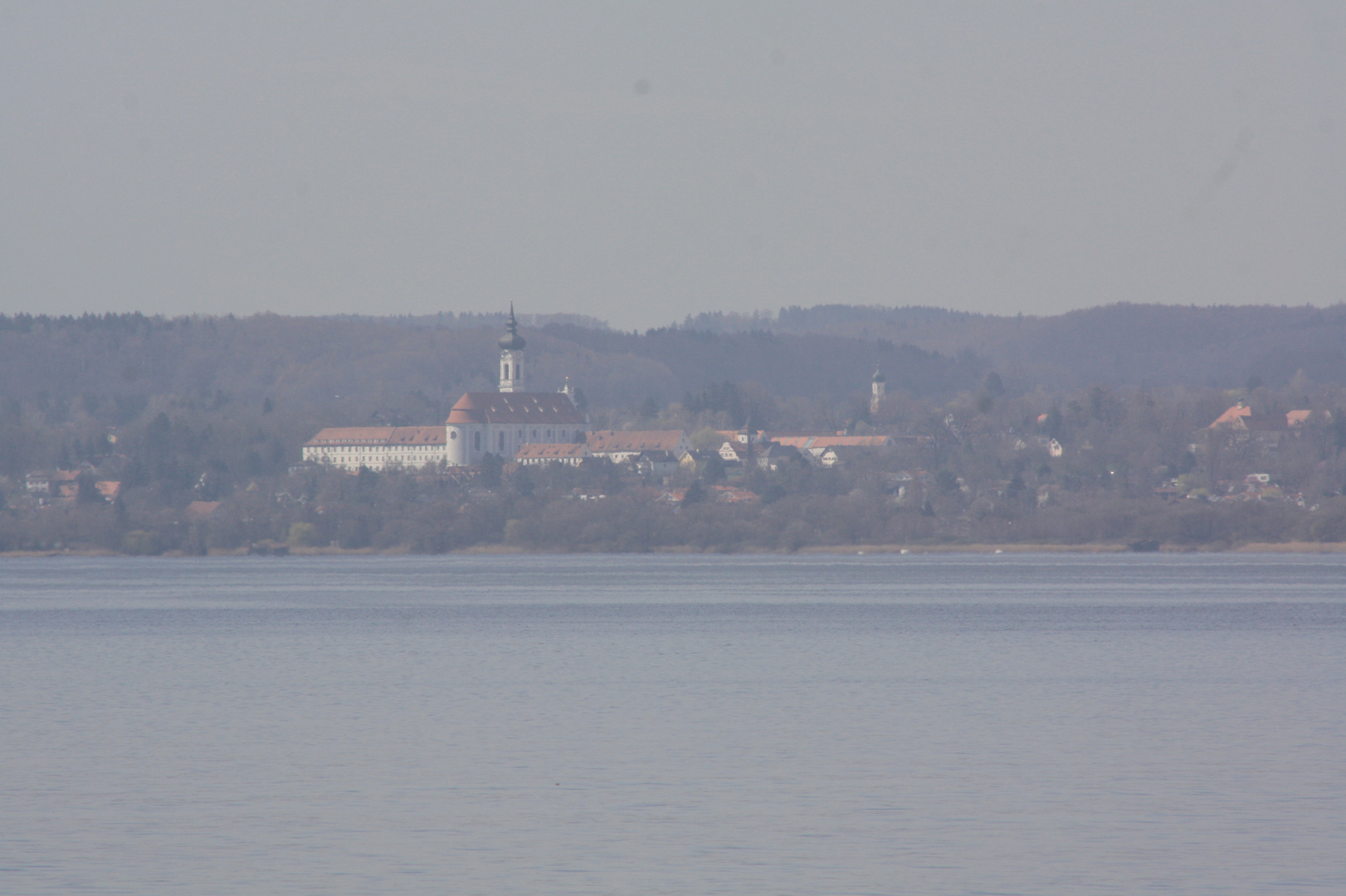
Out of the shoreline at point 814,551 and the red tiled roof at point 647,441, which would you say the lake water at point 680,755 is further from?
the red tiled roof at point 647,441

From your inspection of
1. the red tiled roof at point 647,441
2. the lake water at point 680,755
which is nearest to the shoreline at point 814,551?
the lake water at point 680,755

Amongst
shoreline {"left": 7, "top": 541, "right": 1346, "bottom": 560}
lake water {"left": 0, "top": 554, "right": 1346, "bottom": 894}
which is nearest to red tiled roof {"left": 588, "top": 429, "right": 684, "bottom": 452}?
shoreline {"left": 7, "top": 541, "right": 1346, "bottom": 560}

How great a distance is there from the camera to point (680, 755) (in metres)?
26.0

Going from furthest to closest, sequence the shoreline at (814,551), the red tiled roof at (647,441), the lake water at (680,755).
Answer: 1. the red tiled roof at (647,441)
2. the shoreline at (814,551)
3. the lake water at (680,755)

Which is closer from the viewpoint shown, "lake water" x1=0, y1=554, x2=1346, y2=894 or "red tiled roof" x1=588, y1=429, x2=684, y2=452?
"lake water" x1=0, y1=554, x2=1346, y2=894

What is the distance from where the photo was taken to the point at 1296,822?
→ 1994 cm

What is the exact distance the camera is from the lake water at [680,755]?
1834 centimetres

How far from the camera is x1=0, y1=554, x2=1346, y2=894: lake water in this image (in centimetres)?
1834

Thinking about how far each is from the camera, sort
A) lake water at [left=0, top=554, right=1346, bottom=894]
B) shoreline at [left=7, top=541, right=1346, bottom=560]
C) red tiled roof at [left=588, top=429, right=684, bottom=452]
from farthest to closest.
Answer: red tiled roof at [left=588, top=429, right=684, bottom=452] → shoreline at [left=7, top=541, right=1346, bottom=560] → lake water at [left=0, top=554, right=1346, bottom=894]

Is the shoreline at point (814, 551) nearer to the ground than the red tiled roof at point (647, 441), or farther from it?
nearer to the ground

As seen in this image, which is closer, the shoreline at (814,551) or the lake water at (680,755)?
the lake water at (680,755)

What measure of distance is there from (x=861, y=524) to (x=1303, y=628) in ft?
231

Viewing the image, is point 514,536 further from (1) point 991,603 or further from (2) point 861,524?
(1) point 991,603

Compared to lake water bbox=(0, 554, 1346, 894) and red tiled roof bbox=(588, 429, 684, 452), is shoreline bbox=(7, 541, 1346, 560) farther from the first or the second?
red tiled roof bbox=(588, 429, 684, 452)
